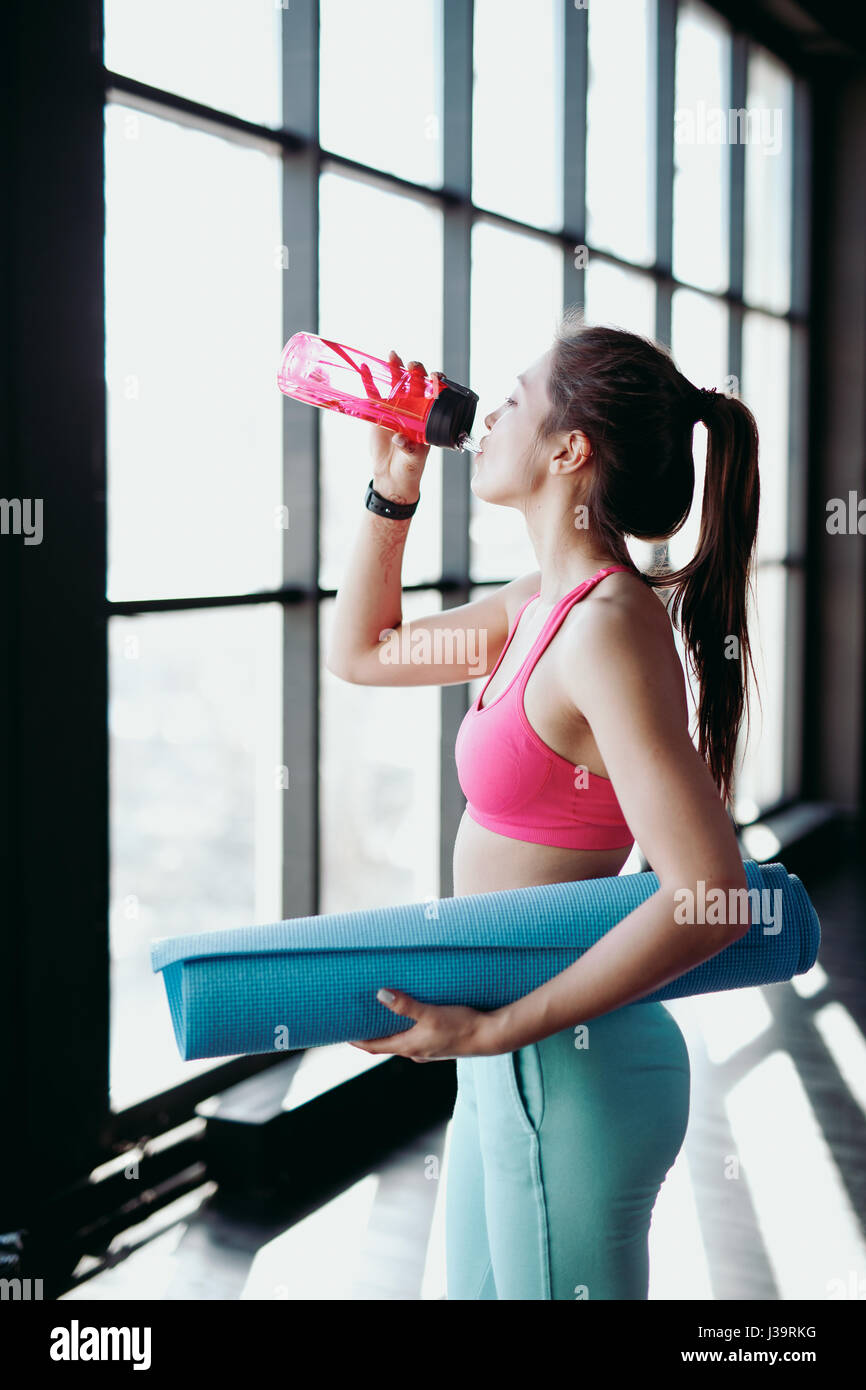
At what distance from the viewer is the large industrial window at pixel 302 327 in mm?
2355

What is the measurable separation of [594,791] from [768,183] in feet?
16.6

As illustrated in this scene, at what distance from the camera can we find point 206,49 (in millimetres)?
2428

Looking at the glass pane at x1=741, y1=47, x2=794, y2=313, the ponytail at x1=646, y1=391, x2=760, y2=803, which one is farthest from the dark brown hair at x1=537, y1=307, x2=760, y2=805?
the glass pane at x1=741, y1=47, x2=794, y2=313

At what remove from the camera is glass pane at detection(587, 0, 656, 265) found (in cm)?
386

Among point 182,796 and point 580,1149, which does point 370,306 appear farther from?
point 580,1149

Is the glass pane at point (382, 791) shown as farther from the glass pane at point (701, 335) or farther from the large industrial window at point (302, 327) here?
the glass pane at point (701, 335)

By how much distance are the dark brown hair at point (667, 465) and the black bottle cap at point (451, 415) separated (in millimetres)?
137

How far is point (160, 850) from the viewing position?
11.1 feet

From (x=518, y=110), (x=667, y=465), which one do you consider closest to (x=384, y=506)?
(x=667, y=465)

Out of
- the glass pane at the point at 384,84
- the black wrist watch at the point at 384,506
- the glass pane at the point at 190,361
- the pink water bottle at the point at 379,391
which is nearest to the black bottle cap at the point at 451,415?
the pink water bottle at the point at 379,391

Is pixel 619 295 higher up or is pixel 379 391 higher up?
pixel 619 295

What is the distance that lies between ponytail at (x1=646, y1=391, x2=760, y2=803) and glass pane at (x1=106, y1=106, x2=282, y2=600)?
1.24 metres
